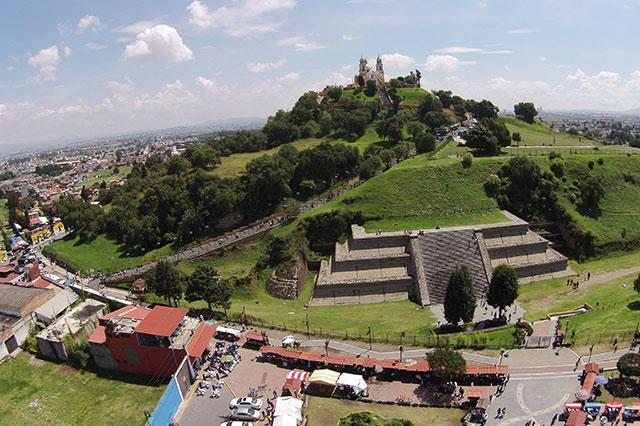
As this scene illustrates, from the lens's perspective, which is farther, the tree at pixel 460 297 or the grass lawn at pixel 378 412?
the tree at pixel 460 297

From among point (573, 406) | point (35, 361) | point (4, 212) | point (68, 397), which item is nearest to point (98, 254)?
point (35, 361)

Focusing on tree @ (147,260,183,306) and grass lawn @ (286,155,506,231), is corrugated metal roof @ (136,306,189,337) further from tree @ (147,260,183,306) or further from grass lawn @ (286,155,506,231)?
grass lawn @ (286,155,506,231)

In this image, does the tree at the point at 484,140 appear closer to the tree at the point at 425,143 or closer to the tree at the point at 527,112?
the tree at the point at 425,143

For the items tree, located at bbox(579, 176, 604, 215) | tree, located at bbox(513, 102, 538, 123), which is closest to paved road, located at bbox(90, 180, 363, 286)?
tree, located at bbox(579, 176, 604, 215)

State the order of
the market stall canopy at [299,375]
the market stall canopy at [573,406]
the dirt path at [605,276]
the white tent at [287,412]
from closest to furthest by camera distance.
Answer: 1. the market stall canopy at [573,406]
2. the white tent at [287,412]
3. the market stall canopy at [299,375]
4. the dirt path at [605,276]

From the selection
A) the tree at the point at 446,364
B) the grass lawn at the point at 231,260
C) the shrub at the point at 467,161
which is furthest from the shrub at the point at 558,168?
the tree at the point at 446,364

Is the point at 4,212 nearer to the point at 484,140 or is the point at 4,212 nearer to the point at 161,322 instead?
the point at 161,322

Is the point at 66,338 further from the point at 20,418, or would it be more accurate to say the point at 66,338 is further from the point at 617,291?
the point at 617,291
